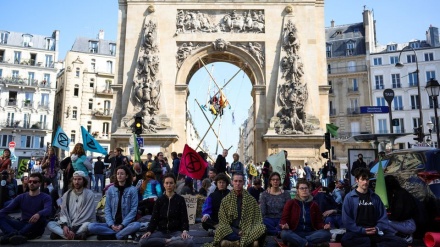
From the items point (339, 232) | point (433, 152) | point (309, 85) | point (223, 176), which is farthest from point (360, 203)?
point (309, 85)

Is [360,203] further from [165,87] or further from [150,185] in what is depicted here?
[165,87]

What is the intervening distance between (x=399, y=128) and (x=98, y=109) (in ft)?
112

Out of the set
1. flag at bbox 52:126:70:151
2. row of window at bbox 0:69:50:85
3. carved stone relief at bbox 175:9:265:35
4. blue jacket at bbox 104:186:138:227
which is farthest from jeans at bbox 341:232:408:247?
row of window at bbox 0:69:50:85

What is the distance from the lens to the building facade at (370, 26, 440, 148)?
41.6 m

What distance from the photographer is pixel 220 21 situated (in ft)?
76.2

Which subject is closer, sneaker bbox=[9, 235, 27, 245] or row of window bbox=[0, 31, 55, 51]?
sneaker bbox=[9, 235, 27, 245]

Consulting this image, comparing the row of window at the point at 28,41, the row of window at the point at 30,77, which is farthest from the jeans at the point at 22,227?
the row of window at the point at 28,41

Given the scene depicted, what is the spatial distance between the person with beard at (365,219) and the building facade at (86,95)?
134ft

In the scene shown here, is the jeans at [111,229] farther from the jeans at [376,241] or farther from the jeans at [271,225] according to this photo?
the jeans at [376,241]

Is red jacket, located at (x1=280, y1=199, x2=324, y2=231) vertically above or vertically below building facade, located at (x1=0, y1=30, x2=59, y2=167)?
below

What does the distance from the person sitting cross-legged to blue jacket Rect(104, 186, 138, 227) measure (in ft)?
6.44

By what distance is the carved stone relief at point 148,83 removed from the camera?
21.1 m

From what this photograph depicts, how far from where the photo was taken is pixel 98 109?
4600 cm

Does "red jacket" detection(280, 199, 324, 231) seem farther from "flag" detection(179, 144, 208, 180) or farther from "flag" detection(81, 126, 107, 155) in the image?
"flag" detection(81, 126, 107, 155)
